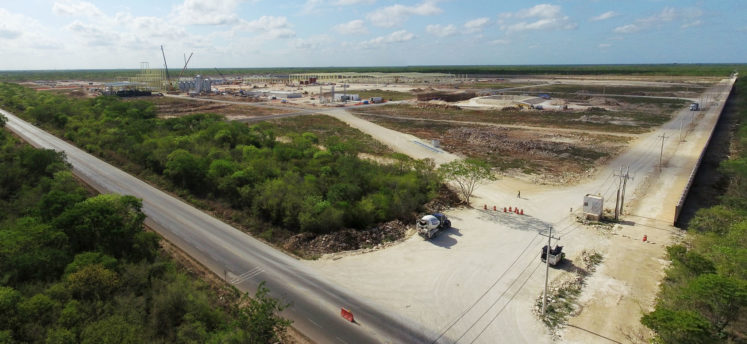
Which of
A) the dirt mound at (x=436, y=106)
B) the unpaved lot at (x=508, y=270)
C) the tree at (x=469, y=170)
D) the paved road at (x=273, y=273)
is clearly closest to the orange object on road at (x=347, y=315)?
the paved road at (x=273, y=273)

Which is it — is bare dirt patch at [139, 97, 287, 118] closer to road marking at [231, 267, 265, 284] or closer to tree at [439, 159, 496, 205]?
tree at [439, 159, 496, 205]

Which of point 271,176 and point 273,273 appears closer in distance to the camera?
point 273,273

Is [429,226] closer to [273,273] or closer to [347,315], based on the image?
[347,315]

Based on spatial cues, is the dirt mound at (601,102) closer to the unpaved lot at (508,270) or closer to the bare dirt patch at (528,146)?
the bare dirt patch at (528,146)

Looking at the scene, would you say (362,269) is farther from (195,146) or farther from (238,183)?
(195,146)

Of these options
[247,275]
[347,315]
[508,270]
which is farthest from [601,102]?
[247,275]

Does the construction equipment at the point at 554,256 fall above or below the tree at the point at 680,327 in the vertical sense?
below
